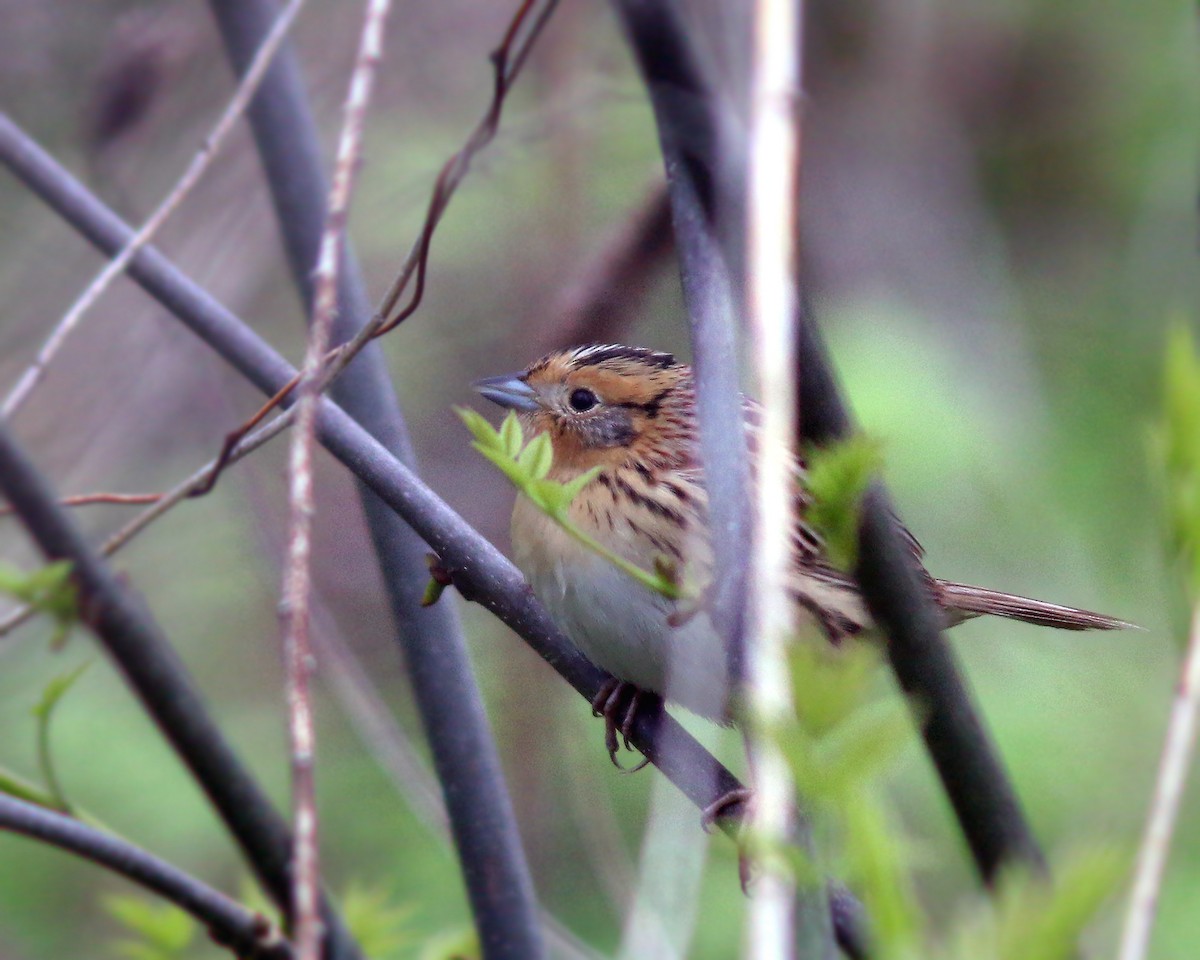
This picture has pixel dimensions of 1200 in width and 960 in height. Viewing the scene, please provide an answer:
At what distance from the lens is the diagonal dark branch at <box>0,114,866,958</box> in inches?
63.1

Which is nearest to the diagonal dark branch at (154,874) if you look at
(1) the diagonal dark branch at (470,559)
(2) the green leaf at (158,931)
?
(2) the green leaf at (158,931)

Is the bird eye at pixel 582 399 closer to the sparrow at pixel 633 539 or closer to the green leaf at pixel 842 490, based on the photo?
the sparrow at pixel 633 539

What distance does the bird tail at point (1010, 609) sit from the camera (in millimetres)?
2957

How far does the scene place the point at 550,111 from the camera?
3807mm

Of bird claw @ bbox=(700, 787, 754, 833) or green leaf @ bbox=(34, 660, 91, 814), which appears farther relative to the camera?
green leaf @ bbox=(34, 660, 91, 814)

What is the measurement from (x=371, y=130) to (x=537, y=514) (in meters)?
2.17

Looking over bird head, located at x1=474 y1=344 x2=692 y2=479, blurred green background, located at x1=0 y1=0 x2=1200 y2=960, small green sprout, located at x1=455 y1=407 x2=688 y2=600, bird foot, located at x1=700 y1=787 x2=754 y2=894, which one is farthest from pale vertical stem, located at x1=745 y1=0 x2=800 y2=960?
blurred green background, located at x1=0 y1=0 x2=1200 y2=960

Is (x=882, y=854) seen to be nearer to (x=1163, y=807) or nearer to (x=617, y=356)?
(x=1163, y=807)

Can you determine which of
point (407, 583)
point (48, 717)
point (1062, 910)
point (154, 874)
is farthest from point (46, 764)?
point (1062, 910)

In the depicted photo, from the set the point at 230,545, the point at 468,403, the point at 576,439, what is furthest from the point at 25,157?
the point at 230,545

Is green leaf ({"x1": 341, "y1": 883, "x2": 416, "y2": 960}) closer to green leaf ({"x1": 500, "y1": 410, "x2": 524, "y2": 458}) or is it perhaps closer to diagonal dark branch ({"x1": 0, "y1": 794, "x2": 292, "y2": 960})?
diagonal dark branch ({"x1": 0, "y1": 794, "x2": 292, "y2": 960})

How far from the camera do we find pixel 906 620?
1.18 meters

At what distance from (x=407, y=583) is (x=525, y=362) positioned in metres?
1.86

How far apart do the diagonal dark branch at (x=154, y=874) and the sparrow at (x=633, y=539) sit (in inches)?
24.0
